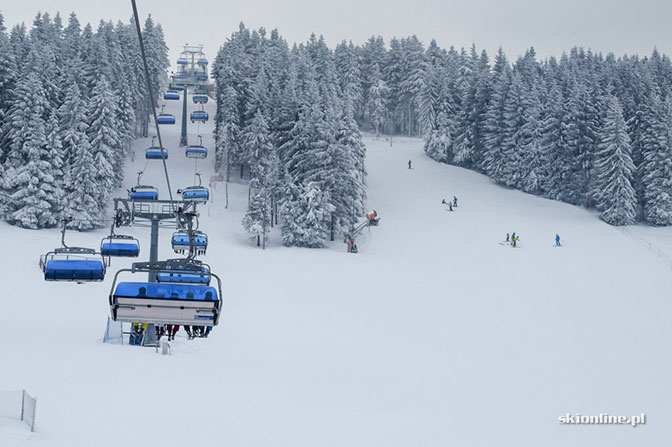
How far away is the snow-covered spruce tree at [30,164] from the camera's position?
1708 inches

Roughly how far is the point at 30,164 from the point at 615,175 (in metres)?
48.0

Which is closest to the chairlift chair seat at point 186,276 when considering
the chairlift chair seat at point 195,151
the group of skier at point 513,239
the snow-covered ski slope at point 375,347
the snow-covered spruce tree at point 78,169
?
the snow-covered ski slope at point 375,347

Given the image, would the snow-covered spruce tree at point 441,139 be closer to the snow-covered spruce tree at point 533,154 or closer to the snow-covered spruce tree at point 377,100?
the snow-covered spruce tree at point 533,154

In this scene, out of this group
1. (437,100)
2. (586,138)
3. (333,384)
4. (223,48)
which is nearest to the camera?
(333,384)

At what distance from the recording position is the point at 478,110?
73.2 meters

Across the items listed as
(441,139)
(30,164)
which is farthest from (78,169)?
(441,139)

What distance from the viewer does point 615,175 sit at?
5700cm

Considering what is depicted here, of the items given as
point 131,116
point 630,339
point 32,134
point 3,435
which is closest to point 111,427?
point 3,435

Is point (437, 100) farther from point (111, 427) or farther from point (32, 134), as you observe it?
point (111, 427)

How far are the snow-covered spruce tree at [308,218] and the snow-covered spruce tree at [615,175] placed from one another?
26.7m

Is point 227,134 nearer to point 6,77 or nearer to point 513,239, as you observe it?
point 6,77

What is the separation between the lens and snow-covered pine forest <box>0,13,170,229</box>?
44125 millimetres

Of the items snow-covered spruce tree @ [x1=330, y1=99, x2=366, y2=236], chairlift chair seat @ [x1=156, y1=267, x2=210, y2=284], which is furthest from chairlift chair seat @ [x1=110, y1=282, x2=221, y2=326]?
snow-covered spruce tree @ [x1=330, y1=99, x2=366, y2=236]

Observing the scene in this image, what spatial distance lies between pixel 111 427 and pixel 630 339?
23353mm
